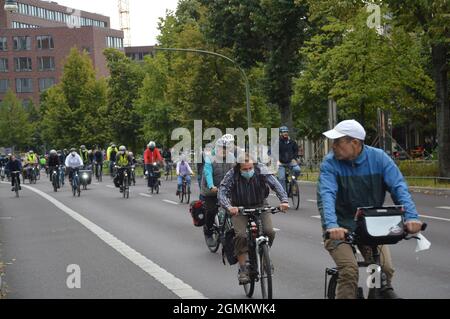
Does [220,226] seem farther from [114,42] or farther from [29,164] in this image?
[114,42]

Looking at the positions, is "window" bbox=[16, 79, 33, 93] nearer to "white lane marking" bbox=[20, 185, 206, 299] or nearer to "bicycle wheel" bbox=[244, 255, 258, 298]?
"white lane marking" bbox=[20, 185, 206, 299]

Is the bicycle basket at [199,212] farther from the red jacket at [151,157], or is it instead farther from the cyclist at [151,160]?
the red jacket at [151,157]

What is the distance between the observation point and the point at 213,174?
1123 cm

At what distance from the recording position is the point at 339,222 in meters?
5.73

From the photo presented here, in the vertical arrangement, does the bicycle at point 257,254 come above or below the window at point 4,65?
below

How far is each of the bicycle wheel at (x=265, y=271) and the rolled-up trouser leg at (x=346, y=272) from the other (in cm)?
208

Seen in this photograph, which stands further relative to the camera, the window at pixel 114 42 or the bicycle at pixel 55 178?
the window at pixel 114 42

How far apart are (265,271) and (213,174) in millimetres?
3719

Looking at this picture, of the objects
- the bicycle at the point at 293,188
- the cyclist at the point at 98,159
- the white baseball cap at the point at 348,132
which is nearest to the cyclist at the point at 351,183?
the white baseball cap at the point at 348,132

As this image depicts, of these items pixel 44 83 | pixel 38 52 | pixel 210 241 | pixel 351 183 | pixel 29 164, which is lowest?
pixel 29 164

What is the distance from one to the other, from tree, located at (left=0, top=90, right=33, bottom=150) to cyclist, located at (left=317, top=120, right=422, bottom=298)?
96.5 meters

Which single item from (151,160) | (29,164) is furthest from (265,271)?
(29,164)

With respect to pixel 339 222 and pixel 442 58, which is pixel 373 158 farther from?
pixel 442 58

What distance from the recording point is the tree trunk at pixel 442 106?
26062 millimetres
